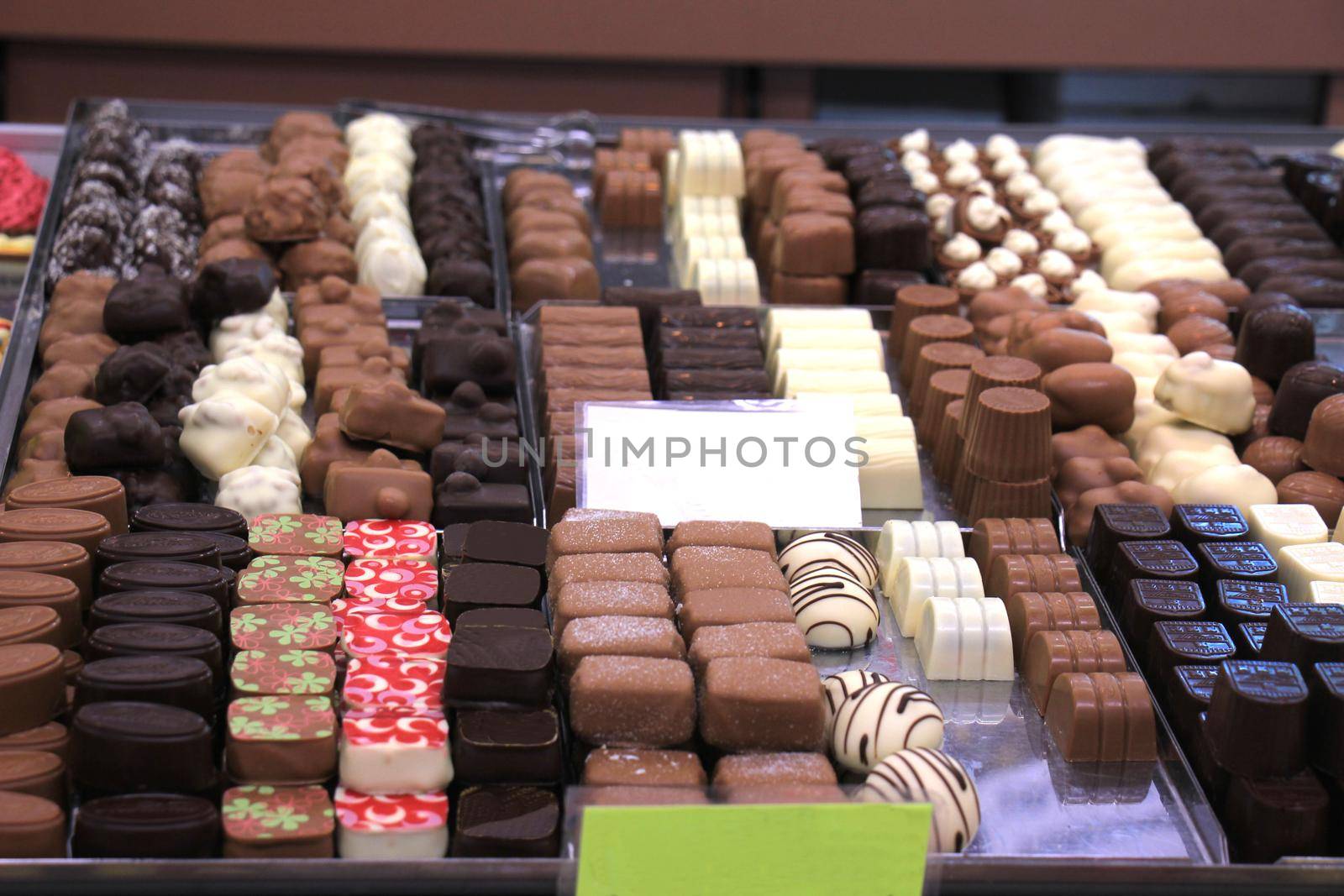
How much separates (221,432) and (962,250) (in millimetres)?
1822

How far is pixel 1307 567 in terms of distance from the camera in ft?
7.21

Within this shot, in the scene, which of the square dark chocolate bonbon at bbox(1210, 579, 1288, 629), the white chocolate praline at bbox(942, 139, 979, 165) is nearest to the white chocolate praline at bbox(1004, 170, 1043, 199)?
the white chocolate praline at bbox(942, 139, 979, 165)

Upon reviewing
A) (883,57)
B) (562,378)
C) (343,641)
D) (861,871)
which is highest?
(883,57)

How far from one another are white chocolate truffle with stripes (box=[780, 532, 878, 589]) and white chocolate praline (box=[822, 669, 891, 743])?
9.5 inches

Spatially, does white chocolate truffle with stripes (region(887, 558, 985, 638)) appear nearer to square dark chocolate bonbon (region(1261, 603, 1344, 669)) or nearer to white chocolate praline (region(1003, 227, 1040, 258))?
square dark chocolate bonbon (region(1261, 603, 1344, 669))

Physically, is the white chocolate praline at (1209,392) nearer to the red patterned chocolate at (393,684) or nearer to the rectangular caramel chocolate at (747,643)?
the rectangular caramel chocolate at (747,643)

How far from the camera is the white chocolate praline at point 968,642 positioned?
2.15 metres

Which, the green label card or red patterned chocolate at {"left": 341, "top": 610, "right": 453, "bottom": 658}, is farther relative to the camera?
red patterned chocolate at {"left": 341, "top": 610, "right": 453, "bottom": 658}

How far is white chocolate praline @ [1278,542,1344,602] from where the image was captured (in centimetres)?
218

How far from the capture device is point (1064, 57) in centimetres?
504

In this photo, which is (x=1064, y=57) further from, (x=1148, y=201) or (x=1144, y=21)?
(x=1148, y=201)

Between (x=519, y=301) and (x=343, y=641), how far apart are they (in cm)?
134

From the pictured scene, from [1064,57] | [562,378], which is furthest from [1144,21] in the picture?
[562,378]

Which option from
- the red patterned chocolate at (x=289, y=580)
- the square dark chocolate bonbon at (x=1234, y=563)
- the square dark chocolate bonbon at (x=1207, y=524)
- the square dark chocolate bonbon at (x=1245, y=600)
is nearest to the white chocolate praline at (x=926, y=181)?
the square dark chocolate bonbon at (x=1207, y=524)
